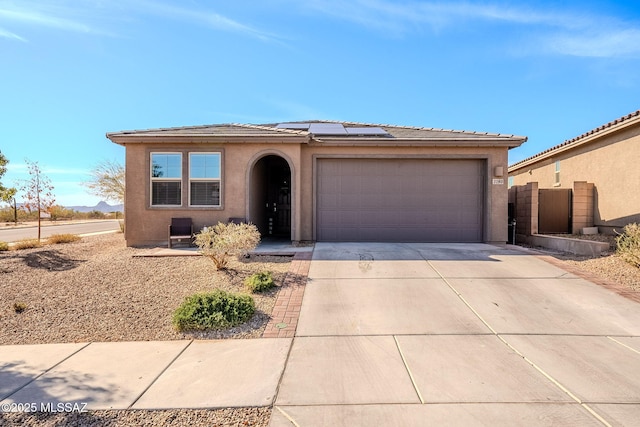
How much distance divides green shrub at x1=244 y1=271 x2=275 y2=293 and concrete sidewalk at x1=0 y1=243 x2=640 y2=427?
751 mm

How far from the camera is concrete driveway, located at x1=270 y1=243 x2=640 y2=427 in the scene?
9.32 feet

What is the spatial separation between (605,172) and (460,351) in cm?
1128

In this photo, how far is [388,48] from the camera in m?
11.5

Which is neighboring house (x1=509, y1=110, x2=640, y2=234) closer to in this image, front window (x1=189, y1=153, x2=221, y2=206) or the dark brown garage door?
the dark brown garage door

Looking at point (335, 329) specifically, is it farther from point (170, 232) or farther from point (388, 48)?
point (388, 48)

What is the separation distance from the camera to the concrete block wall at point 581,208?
37.0ft

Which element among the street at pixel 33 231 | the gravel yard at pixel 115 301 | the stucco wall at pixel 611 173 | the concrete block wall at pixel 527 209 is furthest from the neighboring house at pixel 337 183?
the street at pixel 33 231

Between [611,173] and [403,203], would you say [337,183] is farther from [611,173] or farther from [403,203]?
[611,173]

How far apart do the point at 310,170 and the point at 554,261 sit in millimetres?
7085

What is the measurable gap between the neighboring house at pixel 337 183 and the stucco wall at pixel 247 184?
0.10 ft

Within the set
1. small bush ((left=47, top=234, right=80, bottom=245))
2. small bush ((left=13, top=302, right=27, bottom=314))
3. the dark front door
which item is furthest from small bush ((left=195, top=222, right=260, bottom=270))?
small bush ((left=47, top=234, right=80, bottom=245))

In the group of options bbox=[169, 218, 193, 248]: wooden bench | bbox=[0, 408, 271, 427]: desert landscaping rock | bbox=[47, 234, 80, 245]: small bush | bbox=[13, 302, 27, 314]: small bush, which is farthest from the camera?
bbox=[47, 234, 80, 245]: small bush

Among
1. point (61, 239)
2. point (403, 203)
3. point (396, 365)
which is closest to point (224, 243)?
point (396, 365)

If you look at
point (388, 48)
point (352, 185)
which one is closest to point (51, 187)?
point (352, 185)
